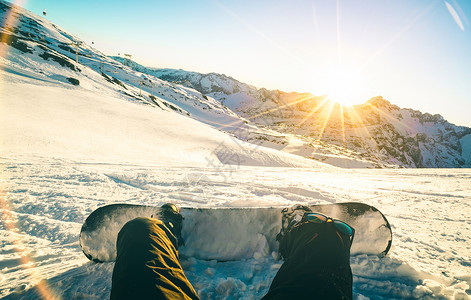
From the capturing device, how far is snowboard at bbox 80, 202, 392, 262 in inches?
88.4

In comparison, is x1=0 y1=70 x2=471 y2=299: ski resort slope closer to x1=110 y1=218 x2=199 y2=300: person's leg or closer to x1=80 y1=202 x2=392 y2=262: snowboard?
x1=80 y1=202 x2=392 y2=262: snowboard

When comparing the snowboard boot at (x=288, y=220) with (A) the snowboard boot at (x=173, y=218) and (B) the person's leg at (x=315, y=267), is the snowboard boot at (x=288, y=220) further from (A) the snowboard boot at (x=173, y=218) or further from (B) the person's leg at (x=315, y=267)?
(A) the snowboard boot at (x=173, y=218)

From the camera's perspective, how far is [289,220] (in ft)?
8.20

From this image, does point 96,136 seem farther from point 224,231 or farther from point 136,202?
point 224,231

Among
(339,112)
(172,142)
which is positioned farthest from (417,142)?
(172,142)

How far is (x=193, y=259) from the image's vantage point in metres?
2.27

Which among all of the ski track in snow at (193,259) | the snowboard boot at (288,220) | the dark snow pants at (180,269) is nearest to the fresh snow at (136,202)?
the ski track in snow at (193,259)

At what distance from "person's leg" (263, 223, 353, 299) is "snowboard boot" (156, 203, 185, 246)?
119 centimetres

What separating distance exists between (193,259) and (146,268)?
0.91 meters

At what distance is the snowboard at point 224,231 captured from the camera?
2.24m

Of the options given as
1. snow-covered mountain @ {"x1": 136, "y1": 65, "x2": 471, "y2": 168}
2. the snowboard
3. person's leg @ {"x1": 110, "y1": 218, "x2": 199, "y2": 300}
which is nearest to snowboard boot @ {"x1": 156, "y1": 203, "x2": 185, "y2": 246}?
the snowboard

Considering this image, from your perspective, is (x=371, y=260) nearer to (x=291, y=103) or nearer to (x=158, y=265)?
(x=158, y=265)

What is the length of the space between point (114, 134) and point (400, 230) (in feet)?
43.6

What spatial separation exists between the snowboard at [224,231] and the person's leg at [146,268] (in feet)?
1.93
